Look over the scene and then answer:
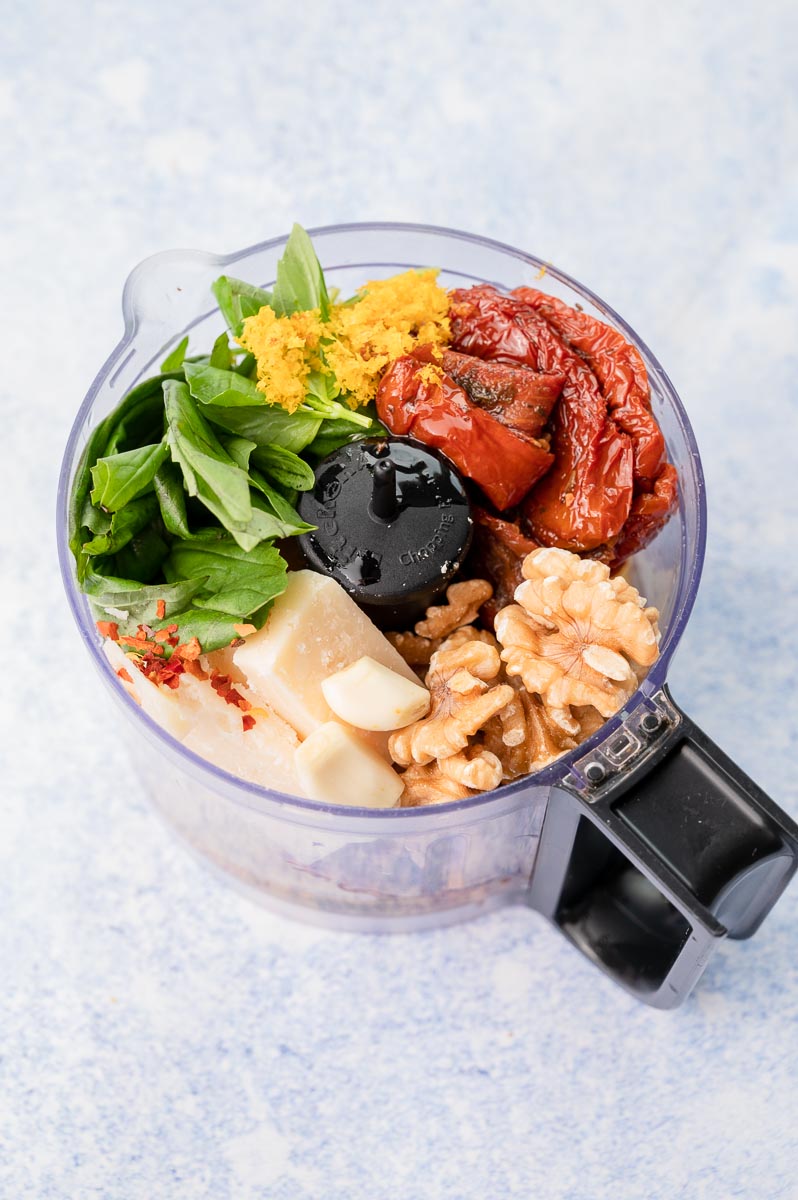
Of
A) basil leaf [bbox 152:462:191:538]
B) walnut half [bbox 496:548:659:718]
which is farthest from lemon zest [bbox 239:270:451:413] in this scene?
walnut half [bbox 496:548:659:718]

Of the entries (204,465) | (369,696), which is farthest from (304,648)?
(204,465)

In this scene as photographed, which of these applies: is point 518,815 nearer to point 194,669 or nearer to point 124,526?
point 194,669

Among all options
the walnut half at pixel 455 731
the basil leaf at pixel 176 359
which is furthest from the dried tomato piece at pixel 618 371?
the basil leaf at pixel 176 359

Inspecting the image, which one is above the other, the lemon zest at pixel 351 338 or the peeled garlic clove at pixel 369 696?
the lemon zest at pixel 351 338

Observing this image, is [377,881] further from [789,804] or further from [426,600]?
[789,804]

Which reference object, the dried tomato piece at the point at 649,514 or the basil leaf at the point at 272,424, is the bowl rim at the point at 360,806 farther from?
the basil leaf at the point at 272,424

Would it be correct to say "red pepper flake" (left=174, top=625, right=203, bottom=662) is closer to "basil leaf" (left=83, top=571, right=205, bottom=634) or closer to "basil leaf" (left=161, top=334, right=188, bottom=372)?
"basil leaf" (left=83, top=571, right=205, bottom=634)
